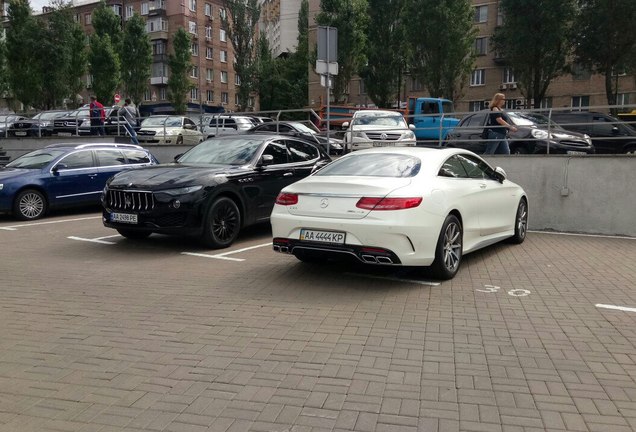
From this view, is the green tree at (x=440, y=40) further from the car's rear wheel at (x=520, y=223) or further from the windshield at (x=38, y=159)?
the car's rear wheel at (x=520, y=223)

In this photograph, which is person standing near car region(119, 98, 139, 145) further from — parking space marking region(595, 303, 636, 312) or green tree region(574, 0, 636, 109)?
green tree region(574, 0, 636, 109)

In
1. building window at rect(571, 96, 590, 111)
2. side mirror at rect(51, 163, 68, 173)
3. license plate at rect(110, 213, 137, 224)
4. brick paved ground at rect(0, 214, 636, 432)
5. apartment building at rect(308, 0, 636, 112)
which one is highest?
apartment building at rect(308, 0, 636, 112)

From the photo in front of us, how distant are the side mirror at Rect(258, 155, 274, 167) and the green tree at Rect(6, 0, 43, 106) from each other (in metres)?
28.2

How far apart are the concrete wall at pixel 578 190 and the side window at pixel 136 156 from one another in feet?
26.6

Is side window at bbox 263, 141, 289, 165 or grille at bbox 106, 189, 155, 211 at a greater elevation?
side window at bbox 263, 141, 289, 165

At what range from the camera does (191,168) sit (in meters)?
8.66

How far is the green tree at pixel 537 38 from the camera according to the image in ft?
103

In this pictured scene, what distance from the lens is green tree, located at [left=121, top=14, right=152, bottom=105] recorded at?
1836 inches

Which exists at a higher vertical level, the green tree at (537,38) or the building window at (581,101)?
the green tree at (537,38)

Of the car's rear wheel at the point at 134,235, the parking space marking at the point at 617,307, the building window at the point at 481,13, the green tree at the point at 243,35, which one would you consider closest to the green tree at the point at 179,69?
the green tree at the point at 243,35

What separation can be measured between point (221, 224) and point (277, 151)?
1.96 m

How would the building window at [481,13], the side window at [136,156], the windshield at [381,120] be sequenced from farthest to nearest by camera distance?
the building window at [481,13] → the windshield at [381,120] → the side window at [136,156]

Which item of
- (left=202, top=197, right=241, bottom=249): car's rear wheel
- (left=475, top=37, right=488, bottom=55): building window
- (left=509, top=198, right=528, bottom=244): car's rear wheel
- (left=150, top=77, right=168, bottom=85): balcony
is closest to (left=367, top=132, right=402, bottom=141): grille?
(left=509, top=198, right=528, bottom=244): car's rear wheel

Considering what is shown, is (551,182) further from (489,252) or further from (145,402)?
(145,402)
